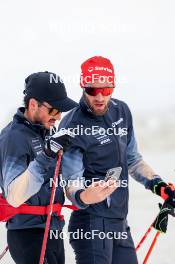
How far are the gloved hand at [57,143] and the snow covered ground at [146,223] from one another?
266 cm

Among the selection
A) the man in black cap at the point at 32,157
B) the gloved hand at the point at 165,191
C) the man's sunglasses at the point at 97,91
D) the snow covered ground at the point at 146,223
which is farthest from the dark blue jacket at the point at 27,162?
the snow covered ground at the point at 146,223

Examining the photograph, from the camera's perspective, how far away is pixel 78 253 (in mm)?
3336

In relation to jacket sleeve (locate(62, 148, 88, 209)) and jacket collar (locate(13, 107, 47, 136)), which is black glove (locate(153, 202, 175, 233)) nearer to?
jacket sleeve (locate(62, 148, 88, 209))

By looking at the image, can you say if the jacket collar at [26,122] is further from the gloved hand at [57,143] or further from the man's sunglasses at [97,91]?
the man's sunglasses at [97,91]

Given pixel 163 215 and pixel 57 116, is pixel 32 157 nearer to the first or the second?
pixel 57 116

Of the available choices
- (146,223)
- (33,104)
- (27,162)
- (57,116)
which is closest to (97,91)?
(57,116)

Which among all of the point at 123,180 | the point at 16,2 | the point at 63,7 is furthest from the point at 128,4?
the point at 123,180

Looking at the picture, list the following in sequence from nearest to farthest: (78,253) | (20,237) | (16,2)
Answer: (20,237) → (78,253) → (16,2)

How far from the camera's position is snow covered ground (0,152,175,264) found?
5.50 metres

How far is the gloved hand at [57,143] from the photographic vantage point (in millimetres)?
2834

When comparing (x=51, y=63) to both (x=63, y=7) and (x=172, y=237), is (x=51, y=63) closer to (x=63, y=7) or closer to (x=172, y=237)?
(x=63, y=7)

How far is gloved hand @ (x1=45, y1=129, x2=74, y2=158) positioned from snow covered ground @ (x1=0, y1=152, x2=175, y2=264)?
2.66 meters

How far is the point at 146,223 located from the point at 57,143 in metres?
3.86

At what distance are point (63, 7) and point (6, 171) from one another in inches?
664
